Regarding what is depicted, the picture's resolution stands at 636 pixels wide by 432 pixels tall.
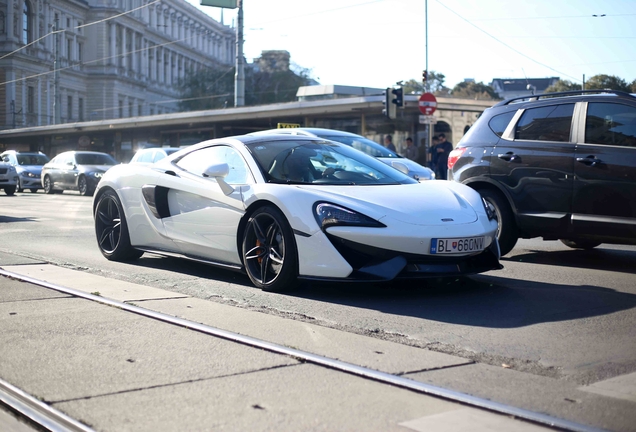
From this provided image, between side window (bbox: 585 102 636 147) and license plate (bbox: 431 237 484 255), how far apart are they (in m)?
2.42

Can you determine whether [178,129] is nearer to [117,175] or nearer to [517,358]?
[117,175]

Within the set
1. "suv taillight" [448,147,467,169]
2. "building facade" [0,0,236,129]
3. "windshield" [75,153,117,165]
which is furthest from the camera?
"building facade" [0,0,236,129]

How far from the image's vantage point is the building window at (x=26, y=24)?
7981cm

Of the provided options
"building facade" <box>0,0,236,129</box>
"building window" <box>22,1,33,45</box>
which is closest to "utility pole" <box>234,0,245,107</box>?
"building facade" <box>0,0,236,129</box>

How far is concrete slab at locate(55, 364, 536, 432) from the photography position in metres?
3.04

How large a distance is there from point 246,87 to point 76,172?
5597 centimetres

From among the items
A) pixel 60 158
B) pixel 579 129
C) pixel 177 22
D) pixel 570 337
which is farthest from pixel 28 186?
pixel 177 22

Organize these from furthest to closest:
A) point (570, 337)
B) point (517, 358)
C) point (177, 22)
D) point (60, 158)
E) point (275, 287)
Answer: point (177, 22)
point (60, 158)
point (275, 287)
point (570, 337)
point (517, 358)

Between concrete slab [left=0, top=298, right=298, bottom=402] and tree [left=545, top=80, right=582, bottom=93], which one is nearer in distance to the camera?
concrete slab [left=0, top=298, right=298, bottom=402]

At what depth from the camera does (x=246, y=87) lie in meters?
82.8

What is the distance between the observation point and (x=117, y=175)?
812 centimetres

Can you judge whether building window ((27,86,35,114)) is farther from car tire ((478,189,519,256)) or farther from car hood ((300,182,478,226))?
car hood ((300,182,478,226))

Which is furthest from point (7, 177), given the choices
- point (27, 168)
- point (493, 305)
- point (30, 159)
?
point (493, 305)

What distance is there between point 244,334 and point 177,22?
110 metres
